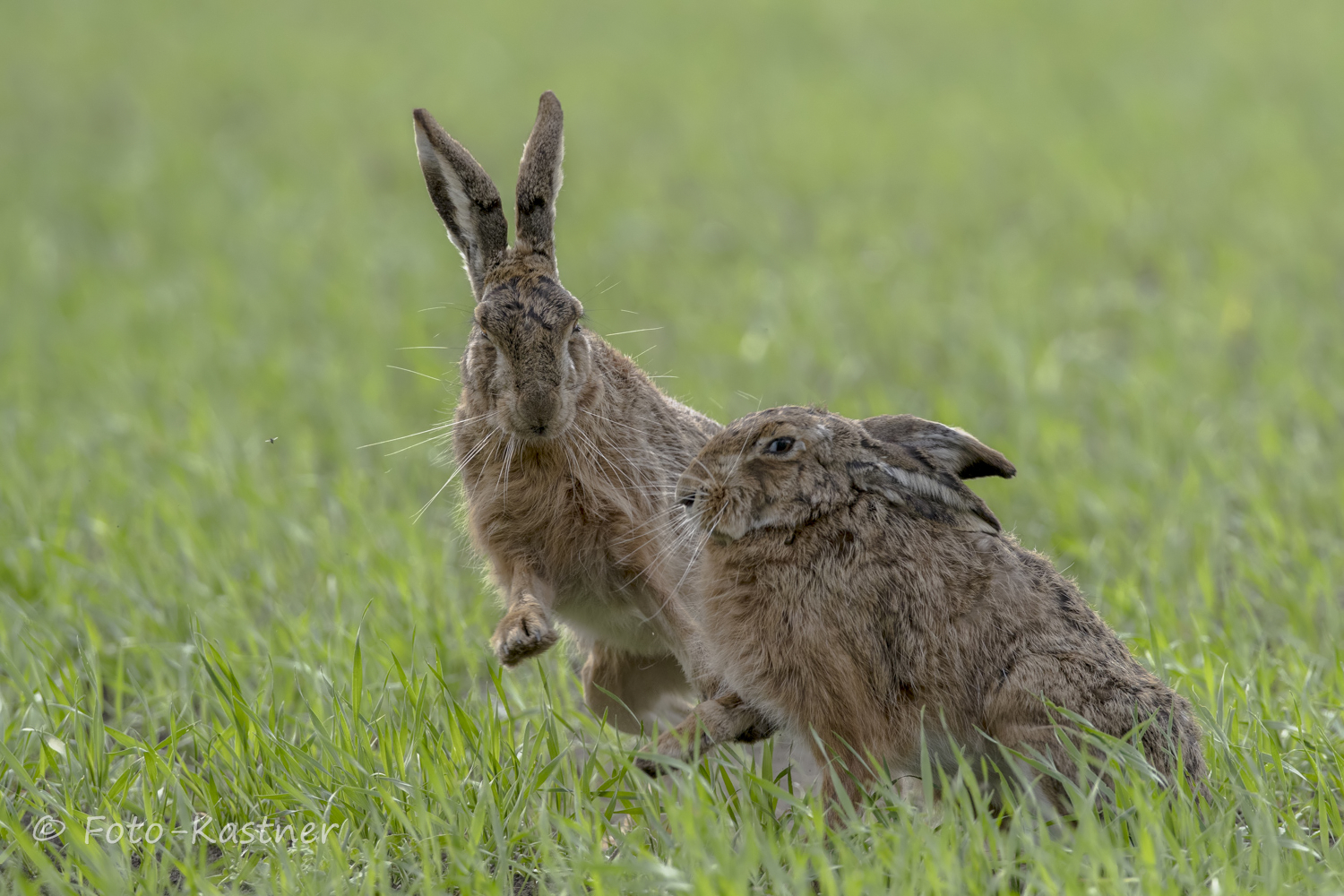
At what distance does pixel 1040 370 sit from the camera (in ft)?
23.4

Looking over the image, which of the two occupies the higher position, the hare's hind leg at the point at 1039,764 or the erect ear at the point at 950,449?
the erect ear at the point at 950,449

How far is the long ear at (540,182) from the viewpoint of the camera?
406 cm

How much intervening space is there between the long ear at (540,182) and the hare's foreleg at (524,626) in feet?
3.35

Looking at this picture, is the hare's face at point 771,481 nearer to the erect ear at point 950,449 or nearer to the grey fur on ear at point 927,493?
the grey fur on ear at point 927,493

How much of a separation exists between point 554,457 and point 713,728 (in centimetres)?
99

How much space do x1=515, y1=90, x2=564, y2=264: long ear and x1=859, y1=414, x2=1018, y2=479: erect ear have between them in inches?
50.6

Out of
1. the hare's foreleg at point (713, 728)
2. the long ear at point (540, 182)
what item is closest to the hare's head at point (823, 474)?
the hare's foreleg at point (713, 728)

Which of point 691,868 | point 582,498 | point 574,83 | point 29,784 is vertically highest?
point 574,83

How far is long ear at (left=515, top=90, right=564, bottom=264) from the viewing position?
406 centimetres

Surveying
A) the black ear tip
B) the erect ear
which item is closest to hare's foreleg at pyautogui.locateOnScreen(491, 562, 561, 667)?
the erect ear

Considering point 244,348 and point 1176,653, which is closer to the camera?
point 1176,653

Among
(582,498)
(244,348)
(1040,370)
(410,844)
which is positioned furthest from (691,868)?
(244,348)

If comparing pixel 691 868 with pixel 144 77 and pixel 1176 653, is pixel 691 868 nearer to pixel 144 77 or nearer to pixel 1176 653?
pixel 1176 653

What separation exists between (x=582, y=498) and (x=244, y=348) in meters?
4.97
